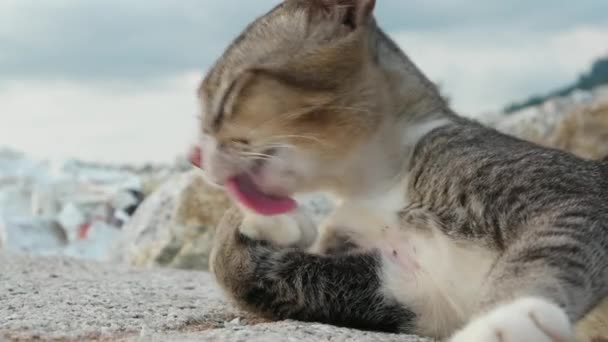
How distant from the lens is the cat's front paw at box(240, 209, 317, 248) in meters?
2.27

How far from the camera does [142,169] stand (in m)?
13.5

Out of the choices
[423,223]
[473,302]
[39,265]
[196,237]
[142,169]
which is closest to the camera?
[473,302]

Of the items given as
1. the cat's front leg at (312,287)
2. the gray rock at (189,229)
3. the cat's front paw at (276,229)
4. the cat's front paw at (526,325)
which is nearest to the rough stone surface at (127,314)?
the cat's front leg at (312,287)

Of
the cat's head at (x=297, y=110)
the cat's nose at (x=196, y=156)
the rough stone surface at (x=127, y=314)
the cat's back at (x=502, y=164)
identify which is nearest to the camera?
the rough stone surface at (x=127, y=314)

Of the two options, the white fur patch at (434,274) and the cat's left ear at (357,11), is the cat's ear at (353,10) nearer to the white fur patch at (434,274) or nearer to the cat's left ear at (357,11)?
the cat's left ear at (357,11)

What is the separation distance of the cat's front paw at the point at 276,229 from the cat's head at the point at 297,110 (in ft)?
0.11

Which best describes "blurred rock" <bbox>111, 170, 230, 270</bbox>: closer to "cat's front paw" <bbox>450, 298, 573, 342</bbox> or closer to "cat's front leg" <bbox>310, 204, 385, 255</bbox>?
"cat's front leg" <bbox>310, 204, 385, 255</bbox>

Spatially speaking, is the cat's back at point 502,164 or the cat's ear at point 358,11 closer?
the cat's back at point 502,164

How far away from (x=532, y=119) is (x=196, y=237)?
640 cm

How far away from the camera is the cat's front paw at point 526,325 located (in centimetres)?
150

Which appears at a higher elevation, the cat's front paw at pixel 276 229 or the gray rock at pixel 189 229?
the cat's front paw at pixel 276 229

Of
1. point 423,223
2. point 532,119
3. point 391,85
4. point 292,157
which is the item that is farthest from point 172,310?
point 532,119

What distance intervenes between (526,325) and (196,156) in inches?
45.2

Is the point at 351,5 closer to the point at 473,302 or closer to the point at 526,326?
the point at 473,302
